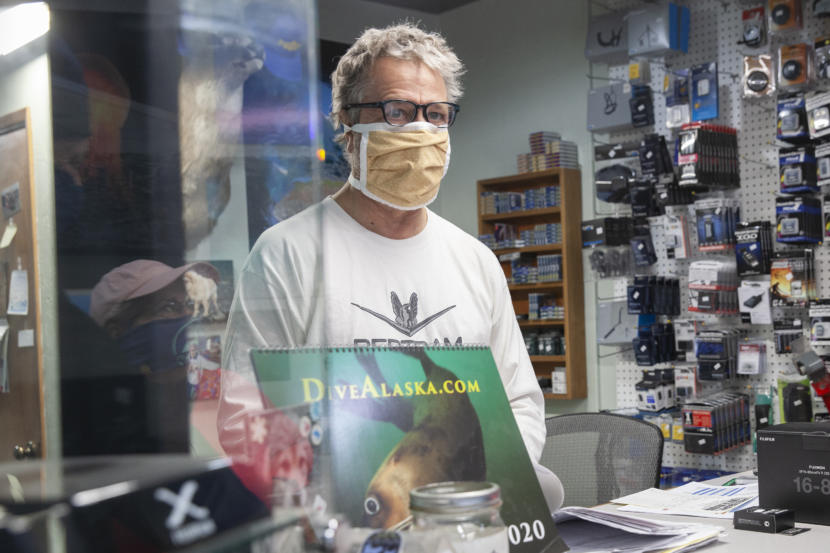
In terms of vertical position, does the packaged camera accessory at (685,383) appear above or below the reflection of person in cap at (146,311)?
below

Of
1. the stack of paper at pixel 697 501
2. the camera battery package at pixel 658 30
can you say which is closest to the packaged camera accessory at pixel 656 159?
the camera battery package at pixel 658 30

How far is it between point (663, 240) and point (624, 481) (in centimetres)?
359

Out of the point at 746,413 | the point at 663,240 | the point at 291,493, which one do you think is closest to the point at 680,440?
the point at 746,413

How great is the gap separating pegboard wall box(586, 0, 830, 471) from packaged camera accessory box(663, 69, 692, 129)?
242mm

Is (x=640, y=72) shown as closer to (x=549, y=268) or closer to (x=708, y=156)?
(x=708, y=156)

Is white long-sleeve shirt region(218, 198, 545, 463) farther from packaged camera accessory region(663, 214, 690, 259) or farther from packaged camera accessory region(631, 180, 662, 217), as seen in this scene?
packaged camera accessory region(631, 180, 662, 217)

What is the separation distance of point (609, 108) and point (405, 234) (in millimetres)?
4940

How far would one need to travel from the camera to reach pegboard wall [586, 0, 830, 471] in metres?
5.44

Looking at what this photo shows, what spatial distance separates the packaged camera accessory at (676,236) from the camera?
581 cm

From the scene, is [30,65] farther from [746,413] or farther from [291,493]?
[746,413]

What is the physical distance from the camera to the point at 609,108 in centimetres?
641

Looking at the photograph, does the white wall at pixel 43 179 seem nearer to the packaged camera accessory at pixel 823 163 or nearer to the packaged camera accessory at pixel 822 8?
the packaged camera accessory at pixel 823 163

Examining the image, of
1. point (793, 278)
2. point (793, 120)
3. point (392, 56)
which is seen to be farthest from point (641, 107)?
point (392, 56)

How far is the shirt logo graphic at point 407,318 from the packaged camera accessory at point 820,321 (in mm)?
3864
